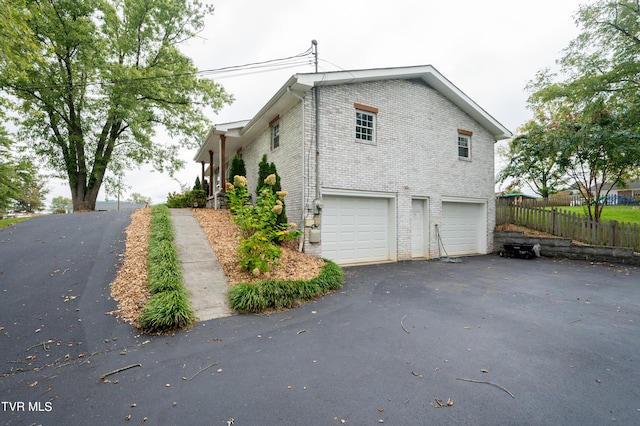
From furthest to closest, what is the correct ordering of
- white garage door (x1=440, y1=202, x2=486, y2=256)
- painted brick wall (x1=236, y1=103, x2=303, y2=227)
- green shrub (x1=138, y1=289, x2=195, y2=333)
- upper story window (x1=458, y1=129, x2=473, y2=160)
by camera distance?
upper story window (x1=458, y1=129, x2=473, y2=160) → white garage door (x1=440, y1=202, x2=486, y2=256) → painted brick wall (x1=236, y1=103, x2=303, y2=227) → green shrub (x1=138, y1=289, x2=195, y2=333)

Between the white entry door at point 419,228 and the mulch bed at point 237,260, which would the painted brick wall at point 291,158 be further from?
the white entry door at point 419,228

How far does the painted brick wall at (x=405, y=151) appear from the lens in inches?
312

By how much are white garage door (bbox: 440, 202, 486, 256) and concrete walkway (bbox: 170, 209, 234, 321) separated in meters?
8.12

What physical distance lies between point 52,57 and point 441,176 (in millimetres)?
20424

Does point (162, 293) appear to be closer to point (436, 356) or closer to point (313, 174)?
point (436, 356)

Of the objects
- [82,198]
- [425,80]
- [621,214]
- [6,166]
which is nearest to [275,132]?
[425,80]

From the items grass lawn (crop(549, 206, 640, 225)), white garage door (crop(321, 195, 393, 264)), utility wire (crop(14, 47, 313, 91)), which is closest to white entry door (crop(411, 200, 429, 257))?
white garage door (crop(321, 195, 393, 264))

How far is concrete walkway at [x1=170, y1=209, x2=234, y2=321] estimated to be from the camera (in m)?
4.40

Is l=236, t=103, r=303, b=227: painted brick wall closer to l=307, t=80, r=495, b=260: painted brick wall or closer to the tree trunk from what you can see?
l=307, t=80, r=495, b=260: painted brick wall


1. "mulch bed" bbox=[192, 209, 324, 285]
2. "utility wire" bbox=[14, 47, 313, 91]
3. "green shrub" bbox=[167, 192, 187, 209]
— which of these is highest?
"utility wire" bbox=[14, 47, 313, 91]

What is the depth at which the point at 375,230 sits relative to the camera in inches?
346

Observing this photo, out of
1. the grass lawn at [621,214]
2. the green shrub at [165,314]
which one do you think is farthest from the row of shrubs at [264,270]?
the grass lawn at [621,214]

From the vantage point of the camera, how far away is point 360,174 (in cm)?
823

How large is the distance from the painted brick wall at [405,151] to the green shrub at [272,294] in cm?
240
